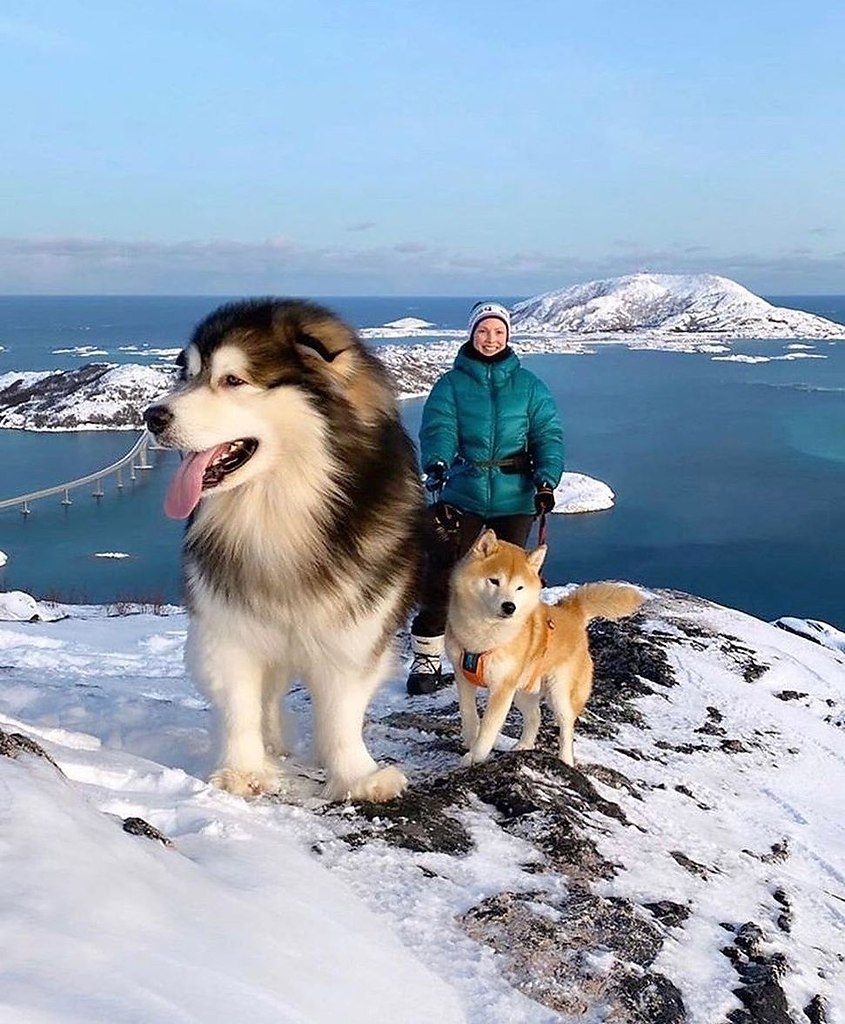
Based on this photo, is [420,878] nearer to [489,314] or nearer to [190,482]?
[190,482]

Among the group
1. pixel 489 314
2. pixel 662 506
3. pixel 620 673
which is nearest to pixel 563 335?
pixel 662 506

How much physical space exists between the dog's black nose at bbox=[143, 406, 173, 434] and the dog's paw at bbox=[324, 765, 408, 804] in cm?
152

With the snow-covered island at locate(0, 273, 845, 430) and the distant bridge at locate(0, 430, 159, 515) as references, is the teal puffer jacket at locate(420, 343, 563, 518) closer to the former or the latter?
the snow-covered island at locate(0, 273, 845, 430)

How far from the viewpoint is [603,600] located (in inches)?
180

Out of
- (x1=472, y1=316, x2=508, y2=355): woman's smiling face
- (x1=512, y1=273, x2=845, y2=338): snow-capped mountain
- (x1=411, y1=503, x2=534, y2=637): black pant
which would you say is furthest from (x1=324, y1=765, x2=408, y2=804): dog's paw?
(x1=512, y1=273, x2=845, y2=338): snow-capped mountain

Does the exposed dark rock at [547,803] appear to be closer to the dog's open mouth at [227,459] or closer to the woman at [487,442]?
the woman at [487,442]

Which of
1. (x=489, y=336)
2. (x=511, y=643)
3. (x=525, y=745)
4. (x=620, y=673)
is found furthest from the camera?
(x=620, y=673)

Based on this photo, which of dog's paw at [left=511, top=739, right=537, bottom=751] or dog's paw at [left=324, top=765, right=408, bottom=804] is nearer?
dog's paw at [left=324, top=765, right=408, bottom=804]

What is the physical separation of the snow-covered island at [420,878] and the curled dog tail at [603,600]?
706mm

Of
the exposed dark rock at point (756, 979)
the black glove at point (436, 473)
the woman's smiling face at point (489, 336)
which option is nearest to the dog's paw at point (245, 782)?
the exposed dark rock at point (756, 979)

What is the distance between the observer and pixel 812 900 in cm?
385

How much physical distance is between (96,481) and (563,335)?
361 ft

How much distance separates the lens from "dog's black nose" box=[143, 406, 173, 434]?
2.89 metres

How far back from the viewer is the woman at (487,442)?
5.20 metres
